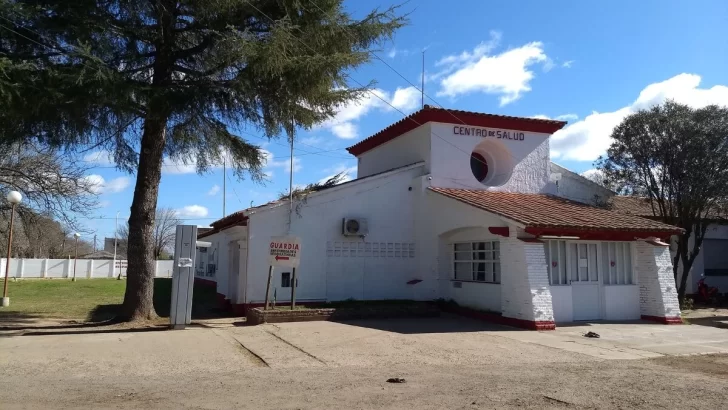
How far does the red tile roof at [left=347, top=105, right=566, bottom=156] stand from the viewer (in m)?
17.1

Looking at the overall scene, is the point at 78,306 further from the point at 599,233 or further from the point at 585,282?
the point at 599,233

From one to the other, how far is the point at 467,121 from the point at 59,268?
4168cm

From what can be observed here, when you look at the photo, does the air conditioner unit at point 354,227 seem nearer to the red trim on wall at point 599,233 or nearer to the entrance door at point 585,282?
the red trim on wall at point 599,233

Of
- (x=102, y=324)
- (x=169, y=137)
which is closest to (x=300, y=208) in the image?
(x=169, y=137)

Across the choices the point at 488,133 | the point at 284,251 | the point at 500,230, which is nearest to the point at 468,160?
the point at 488,133

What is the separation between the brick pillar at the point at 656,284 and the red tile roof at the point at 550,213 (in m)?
0.67

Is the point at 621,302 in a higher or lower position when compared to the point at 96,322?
higher

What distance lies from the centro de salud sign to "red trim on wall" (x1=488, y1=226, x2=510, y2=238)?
14.8 ft

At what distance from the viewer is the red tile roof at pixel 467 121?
1708 centimetres

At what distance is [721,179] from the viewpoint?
1716cm

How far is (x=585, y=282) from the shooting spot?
14.9 m

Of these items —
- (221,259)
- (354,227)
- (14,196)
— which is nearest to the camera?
(14,196)

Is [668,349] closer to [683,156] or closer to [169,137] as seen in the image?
[683,156]

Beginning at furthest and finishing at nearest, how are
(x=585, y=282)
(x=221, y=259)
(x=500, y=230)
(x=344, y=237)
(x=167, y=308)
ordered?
(x=221, y=259)
(x=167, y=308)
(x=344, y=237)
(x=585, y=282)
(x=500, y=230)
